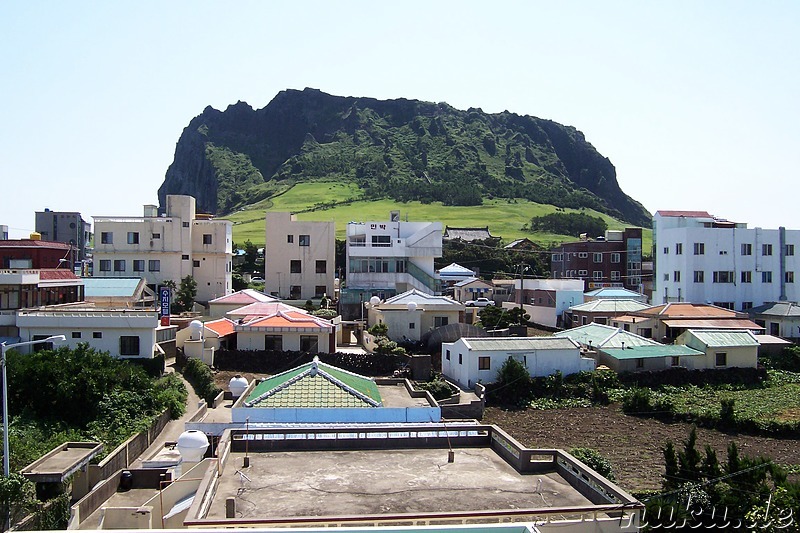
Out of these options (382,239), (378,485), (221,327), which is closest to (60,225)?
(382,239)

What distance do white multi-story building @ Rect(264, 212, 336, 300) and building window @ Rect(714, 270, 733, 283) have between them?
28.1 meters

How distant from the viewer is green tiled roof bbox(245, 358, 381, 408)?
2041 centimetres

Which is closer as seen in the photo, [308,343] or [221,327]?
[308,343]

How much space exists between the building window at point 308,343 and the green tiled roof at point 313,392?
1402 cm

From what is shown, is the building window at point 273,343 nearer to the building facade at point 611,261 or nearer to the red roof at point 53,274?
the red roof at point 53,274

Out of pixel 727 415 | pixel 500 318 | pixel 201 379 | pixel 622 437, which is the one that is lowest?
pixel 622 437

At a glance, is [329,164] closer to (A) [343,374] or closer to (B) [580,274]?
(B) [580,274]

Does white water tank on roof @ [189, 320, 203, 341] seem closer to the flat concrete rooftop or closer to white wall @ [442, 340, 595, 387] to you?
white wall @ [442, 340, 595, 387]

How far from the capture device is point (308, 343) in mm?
37188

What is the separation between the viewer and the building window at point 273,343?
37.0 meters

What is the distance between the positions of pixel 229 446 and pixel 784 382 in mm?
34880

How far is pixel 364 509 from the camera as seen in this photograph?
35.6 ft

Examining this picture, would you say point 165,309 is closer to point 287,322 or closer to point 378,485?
point 287,322

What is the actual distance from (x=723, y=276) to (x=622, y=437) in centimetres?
2912
